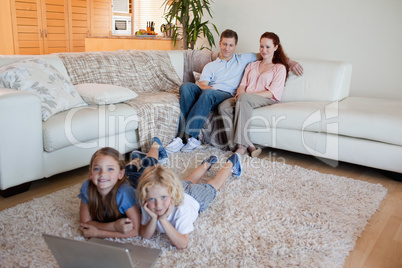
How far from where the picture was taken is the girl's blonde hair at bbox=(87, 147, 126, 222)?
166cm

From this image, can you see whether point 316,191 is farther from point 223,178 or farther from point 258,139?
point 258,139

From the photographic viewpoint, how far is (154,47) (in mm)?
5402

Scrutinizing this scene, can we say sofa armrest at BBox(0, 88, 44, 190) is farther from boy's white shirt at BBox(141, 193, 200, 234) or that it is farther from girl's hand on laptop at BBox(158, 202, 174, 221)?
girl's hand on laptop at BBox(158, 202, 174, 221)

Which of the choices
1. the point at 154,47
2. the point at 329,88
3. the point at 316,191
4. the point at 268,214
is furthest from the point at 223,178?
the point at 154,47

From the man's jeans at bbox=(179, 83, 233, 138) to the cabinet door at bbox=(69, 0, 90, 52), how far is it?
357 centimetres

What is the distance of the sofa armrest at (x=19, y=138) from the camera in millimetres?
2014

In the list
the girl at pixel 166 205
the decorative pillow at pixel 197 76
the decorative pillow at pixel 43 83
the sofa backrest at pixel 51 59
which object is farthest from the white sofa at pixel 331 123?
the sofa backrest at pixel 51 59

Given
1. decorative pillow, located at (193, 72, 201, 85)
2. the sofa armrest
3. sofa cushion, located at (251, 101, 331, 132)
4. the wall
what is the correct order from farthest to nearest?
the wall
decorative pillow, located at (193, 72, 201, 85)
sofa cushion, located at (251, 101, 331, 132)
the sofa armrest

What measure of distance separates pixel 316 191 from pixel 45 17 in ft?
16.1

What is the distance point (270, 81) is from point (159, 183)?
1.99 m

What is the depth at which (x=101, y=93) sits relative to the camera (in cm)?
269

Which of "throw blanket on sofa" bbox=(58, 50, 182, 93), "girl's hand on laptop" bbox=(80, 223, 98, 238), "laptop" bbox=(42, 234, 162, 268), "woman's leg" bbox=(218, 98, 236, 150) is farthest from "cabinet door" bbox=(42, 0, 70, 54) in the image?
"laptop" bbox=(42, 234, 162, 268)

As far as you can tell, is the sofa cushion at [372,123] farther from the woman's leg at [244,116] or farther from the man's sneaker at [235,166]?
the man's sneaker at [235,166]

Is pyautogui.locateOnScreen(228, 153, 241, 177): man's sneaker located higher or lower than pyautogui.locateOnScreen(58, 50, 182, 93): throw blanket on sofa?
lower
